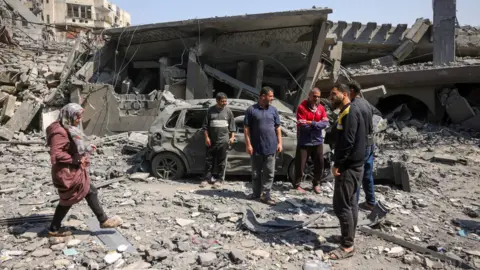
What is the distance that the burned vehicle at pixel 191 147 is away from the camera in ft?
21.1

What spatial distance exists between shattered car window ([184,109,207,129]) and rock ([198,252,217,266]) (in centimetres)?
345

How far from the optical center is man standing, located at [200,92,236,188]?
595 cm

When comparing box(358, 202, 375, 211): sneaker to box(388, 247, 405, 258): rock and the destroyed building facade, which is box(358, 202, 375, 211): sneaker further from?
the destroyed building facade

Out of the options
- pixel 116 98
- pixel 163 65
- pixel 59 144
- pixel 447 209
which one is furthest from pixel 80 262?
pixel 163 65

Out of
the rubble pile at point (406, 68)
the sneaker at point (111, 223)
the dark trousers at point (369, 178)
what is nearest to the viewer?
the sneaker at point (111, 223)

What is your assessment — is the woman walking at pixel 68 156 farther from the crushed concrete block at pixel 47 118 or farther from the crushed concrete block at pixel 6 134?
the crushed concrete block at pixel 47 118

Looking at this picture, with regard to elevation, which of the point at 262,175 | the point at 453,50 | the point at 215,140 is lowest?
the point at 262,175

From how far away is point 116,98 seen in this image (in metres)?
10.7

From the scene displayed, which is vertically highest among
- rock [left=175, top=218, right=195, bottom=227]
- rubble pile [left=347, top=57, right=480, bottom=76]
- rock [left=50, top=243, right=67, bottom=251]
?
rubble pile [left=347, top=57, right=480, bottom=76]

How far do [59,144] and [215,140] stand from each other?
2.76 meters

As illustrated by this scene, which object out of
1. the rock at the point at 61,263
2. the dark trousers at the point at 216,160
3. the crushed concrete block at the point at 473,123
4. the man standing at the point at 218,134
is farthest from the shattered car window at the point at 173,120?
the crushed concrete block at the point at 473,123

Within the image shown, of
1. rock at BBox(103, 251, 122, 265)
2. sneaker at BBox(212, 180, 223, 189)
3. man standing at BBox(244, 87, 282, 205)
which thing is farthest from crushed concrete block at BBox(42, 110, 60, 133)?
rock at BBox(103, 251, 122, 265)

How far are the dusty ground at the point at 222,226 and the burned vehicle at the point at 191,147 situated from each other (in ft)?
0.90

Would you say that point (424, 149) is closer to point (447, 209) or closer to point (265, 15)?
point (447, 209)
